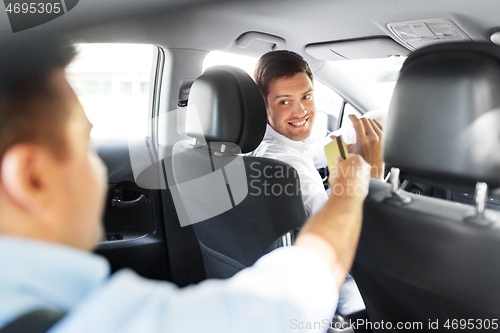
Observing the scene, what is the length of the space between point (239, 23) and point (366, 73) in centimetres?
118

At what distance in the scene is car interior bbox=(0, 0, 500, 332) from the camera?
87cm

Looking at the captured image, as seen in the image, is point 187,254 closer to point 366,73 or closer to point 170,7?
point 170,7

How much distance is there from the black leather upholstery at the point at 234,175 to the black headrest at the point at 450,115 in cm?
45

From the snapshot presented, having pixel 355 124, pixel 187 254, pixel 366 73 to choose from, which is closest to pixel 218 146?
pixel 355 124

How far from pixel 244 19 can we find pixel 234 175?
956 mm

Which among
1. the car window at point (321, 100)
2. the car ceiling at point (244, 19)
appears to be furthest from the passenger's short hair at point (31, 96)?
the car window at point (321, 100)

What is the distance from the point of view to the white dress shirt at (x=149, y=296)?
0.43 metres

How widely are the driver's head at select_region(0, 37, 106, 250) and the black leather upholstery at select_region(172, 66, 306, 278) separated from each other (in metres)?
0.86

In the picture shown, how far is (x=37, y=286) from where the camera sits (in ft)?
1.46

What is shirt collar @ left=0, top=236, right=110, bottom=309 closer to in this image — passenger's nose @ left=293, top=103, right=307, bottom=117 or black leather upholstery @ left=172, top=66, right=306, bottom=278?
black leather upholstery @ left=172, top=66, right=306, bottom=278

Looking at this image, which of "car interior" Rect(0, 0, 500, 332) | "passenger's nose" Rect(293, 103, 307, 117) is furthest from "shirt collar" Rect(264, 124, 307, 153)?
"car interior" Rect(0, 0, 500, 332)

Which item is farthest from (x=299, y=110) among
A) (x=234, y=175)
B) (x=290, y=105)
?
(x=234, y=175)

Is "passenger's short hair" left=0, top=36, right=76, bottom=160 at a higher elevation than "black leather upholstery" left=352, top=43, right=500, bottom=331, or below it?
higher

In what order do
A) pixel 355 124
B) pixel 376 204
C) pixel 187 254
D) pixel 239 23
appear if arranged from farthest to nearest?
pixel 187 254 → pixel 239 23 → pixel 355 124 → pixel 376 204
